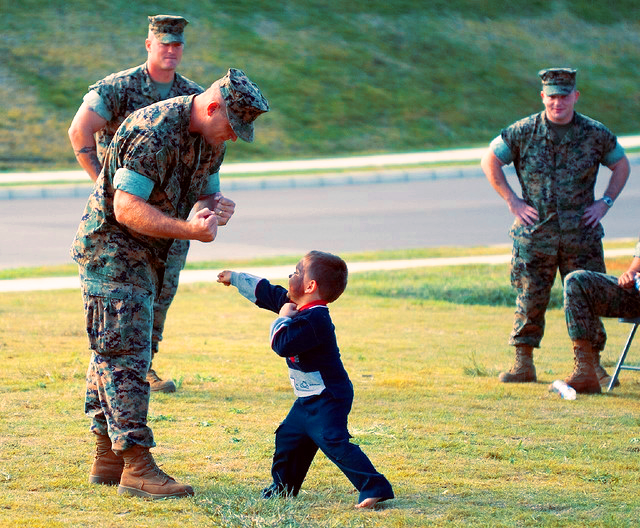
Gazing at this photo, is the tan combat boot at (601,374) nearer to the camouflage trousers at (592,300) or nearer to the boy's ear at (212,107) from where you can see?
the camouflage trousers at (592,300)

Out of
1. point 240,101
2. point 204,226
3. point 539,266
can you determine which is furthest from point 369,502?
Result: point 539,266

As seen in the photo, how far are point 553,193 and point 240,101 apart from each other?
384cm

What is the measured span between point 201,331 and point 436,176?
14571mm

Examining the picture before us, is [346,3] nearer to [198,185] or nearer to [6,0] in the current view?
[6,0]

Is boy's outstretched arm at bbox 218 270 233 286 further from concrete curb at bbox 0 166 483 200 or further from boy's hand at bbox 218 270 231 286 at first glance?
concrete curb at bbox 0 166 483 200

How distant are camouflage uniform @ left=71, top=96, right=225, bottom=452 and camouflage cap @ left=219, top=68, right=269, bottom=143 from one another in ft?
0.83

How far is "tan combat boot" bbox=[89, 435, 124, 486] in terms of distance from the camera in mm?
5082

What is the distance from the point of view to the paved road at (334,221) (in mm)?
15570

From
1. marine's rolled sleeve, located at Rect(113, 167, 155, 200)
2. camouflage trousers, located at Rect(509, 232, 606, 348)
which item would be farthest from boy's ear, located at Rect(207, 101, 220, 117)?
camouflage trousers, located at Rect(509, 232, 606, 348)

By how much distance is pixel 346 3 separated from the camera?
118 feet

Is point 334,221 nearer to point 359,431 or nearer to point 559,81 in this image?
point 559,81

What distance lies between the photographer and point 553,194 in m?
7.79

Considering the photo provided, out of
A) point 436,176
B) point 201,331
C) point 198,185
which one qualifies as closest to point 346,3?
point 436,176

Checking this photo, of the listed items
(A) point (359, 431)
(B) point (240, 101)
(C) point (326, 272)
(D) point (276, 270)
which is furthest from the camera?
(D) point (276, 270)
